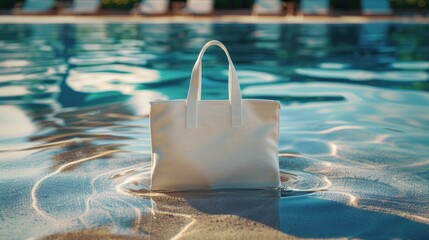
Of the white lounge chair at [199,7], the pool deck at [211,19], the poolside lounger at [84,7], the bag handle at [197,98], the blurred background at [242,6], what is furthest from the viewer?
the blurred background at [242,6]

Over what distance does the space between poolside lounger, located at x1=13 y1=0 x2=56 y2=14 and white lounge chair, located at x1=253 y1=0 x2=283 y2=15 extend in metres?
4.99

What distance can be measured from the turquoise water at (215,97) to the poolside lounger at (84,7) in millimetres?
4543

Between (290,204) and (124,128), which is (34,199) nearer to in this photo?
(290,204)

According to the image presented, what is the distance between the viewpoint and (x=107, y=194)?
3.26m

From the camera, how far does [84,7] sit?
15484mm

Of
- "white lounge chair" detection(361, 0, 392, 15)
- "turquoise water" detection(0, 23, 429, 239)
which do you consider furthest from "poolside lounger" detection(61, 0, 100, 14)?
"white lounge chair" detection(361, 0, 392, 15)

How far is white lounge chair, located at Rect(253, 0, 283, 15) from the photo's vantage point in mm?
14580

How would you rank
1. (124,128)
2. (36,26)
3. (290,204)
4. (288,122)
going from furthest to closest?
(36,26)
(288,122)
(124,128)
(290,204)

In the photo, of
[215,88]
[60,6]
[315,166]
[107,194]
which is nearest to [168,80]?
[215,88]

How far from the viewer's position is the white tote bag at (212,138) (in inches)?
115

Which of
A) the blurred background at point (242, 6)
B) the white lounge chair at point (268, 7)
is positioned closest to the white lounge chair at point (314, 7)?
the white lounge chair at point (268, 7)

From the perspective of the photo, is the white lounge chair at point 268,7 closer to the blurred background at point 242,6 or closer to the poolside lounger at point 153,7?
the blurred background at point 242,6

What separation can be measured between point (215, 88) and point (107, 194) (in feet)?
13.0

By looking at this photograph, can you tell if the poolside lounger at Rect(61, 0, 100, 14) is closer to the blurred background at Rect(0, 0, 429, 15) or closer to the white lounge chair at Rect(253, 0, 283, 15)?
the blurred background at Rect(0, 0, 429, 15)
